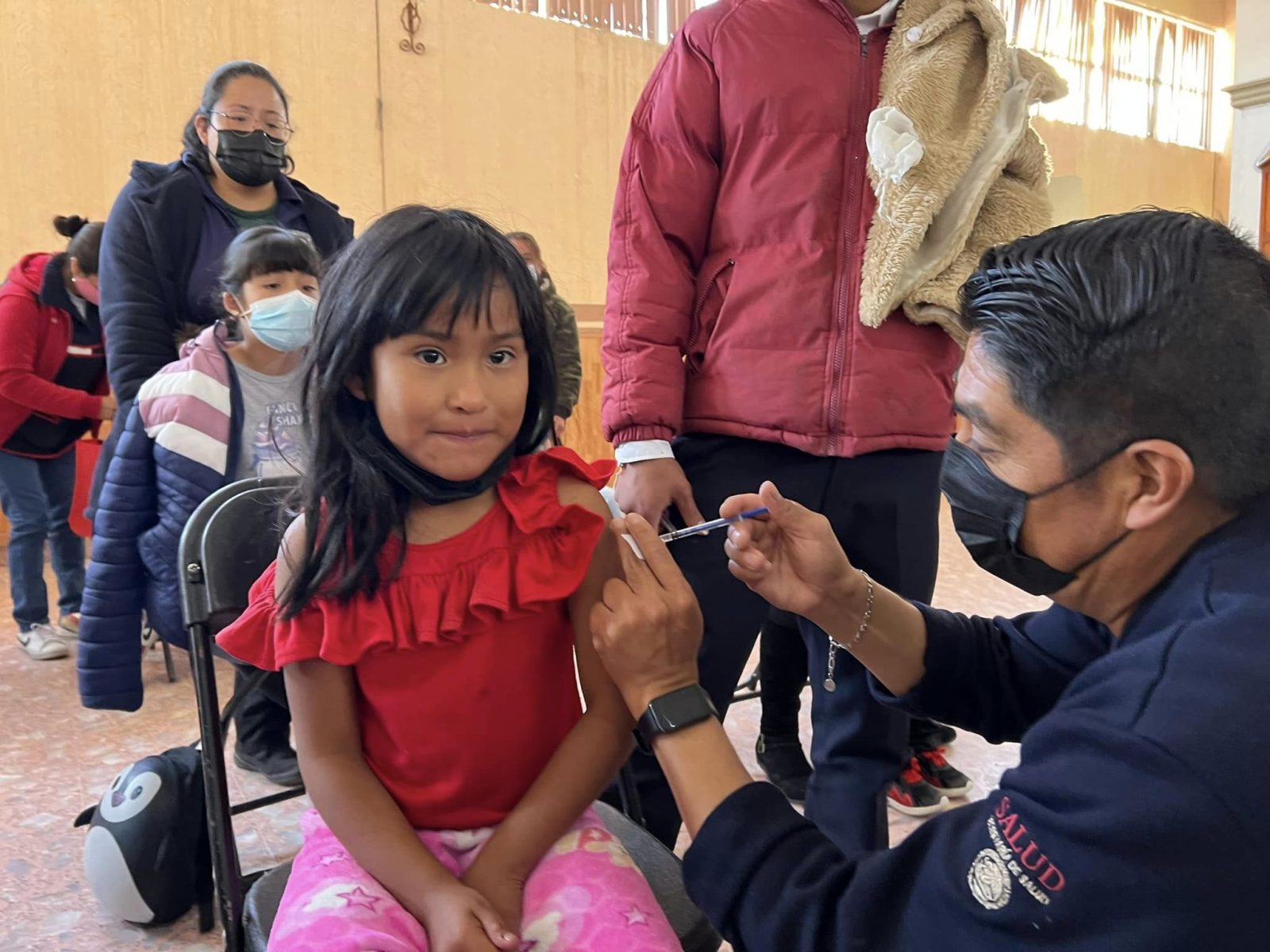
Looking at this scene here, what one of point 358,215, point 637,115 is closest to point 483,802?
point 637,115

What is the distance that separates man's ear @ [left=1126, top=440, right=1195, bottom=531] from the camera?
0.75 m

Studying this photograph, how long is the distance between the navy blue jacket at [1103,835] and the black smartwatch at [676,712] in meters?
0.09

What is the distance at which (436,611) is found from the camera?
1.08m

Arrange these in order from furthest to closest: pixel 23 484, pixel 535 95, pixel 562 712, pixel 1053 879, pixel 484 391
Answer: pixel 535 95
pixel 23 484
pixel 562 712
pixel 484 391
pixel 1053 879

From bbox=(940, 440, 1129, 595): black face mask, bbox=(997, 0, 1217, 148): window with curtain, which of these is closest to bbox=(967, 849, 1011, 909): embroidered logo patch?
bbox=(940, 440, 1129, 595): black face mask

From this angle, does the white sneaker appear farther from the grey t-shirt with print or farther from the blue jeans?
the grey t-shirt with print

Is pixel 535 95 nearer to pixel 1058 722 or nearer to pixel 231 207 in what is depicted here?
pixel 231 207

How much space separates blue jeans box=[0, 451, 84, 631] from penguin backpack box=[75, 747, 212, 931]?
6.14ft

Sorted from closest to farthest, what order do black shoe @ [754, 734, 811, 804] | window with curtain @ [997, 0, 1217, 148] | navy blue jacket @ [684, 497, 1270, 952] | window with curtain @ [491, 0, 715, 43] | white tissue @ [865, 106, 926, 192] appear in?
1. navy blue jacket @ [684, 497, 1270, 952]
2. white tissue @ [865, 106, 926, 192]
3. black shoe @ [754, 734, 811, 804]
4. window with curtain @ [491, 0, 715, 43]
5. window with curtain @ [997, 0, 1217, 148]

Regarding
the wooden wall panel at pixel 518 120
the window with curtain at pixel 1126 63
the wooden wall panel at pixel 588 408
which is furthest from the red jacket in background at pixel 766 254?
the window with curtain at pixel 1126 63

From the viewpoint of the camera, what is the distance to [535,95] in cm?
551

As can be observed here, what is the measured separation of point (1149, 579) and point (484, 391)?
25.8 inches

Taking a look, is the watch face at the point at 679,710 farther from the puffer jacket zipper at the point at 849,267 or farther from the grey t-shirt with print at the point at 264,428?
the grey t-shirt with print at the point at 264,428

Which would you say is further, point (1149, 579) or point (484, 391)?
point (484, 391)
